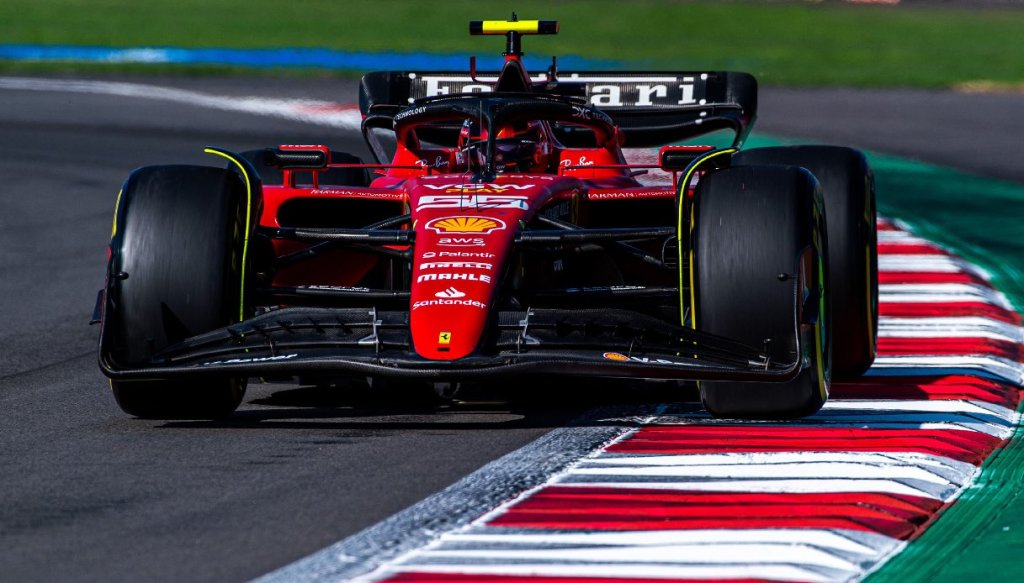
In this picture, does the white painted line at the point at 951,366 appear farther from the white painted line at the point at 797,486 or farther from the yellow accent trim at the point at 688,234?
the white painted line at the point at 797,486

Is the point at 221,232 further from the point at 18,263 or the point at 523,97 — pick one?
the point at 18,263

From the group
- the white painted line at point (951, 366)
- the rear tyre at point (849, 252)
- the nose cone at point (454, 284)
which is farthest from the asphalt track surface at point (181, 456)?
the white painted line at point (951, 366)

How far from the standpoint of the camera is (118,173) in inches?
680

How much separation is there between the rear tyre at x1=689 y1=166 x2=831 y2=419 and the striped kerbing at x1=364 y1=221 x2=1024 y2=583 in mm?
152

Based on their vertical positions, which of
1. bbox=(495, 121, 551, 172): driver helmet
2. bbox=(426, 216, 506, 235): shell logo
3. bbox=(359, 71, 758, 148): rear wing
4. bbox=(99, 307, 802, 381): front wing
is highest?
bbox=(359, 71, 758, 148): rear wing

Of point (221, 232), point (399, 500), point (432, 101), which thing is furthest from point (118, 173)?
point (399, 500)

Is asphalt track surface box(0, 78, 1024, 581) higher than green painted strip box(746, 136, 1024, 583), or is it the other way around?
green painted strip box(746, 136, 1024, 583)

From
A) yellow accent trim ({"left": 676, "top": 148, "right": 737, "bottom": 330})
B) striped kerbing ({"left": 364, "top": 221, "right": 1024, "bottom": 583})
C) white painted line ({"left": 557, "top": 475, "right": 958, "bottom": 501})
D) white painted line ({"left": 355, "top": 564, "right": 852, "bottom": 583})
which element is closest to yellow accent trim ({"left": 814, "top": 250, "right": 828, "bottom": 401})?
striped kerbing ({"left": 364, "top": 221, "right": 1024, "bottom": 583})

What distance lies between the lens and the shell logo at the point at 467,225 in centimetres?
725

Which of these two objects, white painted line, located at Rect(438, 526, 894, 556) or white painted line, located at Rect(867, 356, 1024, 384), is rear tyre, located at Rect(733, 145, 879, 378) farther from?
white painted line, located at Rect(438, 526, 894, 556)

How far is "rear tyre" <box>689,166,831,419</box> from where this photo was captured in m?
6.80

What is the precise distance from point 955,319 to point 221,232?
4803mm

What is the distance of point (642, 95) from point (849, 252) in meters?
3.00

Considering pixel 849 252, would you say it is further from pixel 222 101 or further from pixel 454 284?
pixel 222 101
